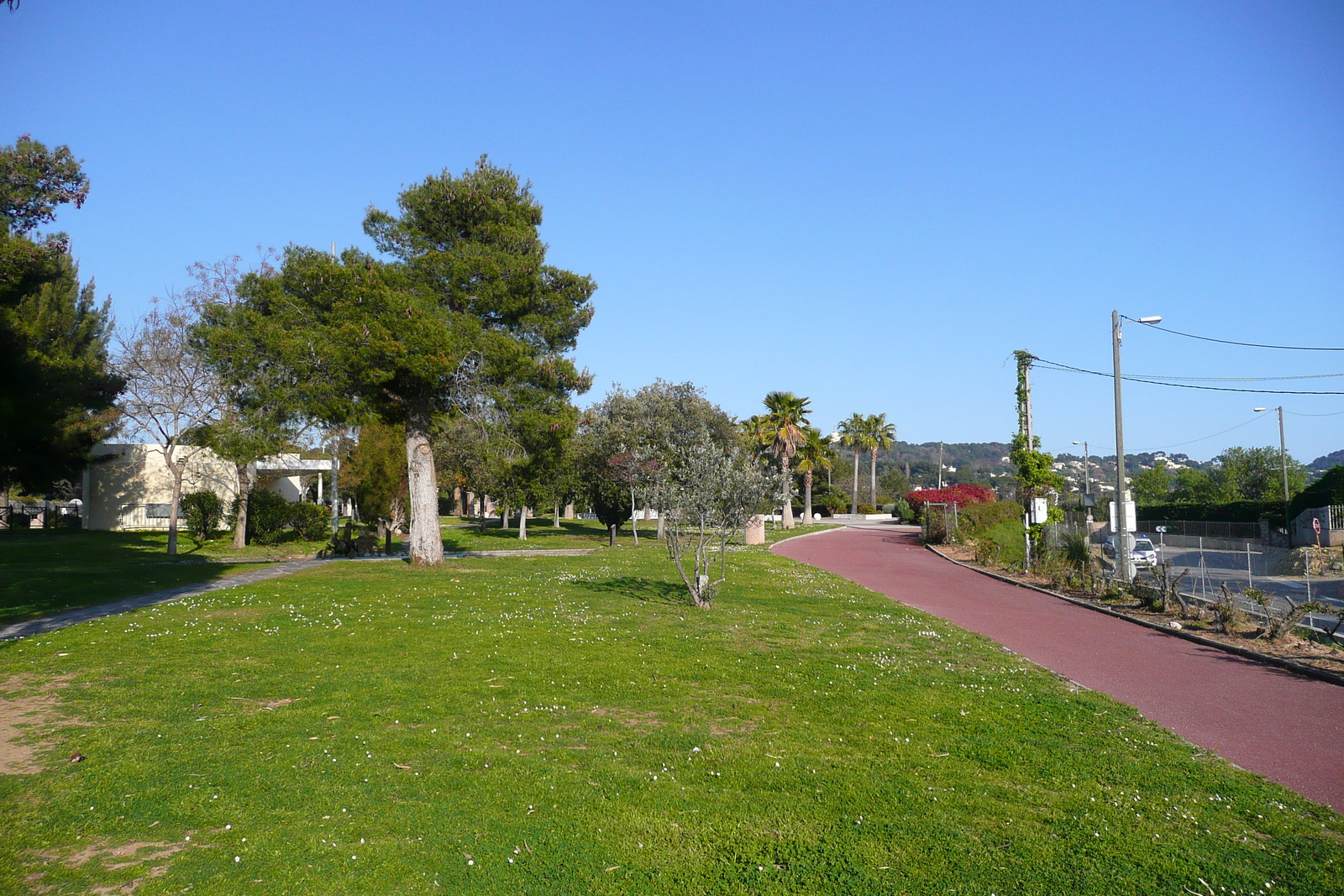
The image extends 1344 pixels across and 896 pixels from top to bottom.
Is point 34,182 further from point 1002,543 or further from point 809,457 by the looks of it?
point 809,457

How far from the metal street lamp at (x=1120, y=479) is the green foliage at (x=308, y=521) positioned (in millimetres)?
29683

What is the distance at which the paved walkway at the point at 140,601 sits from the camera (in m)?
11.7

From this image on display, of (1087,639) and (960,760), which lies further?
(1087,639)

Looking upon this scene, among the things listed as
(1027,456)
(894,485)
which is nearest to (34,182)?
(1027,456)

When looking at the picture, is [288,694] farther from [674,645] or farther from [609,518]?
[609,518]

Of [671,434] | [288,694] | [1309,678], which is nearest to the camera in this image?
[288,694]

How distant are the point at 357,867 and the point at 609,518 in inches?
1473

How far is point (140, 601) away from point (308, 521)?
20.5 meters

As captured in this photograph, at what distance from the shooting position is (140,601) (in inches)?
590

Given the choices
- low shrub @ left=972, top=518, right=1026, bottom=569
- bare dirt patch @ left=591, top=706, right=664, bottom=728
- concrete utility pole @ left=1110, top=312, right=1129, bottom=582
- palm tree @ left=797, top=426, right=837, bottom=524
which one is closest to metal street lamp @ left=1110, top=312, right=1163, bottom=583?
concrete utility pole @ left=1110, top=312, right=1129, bottom=582

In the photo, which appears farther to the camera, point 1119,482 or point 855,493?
point 855,493

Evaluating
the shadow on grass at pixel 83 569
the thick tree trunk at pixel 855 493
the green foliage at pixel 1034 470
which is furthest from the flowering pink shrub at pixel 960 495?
the shadow on grass at pixel 83 569

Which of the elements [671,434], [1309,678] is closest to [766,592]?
[1309,678]

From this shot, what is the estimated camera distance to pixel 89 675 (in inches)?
346
